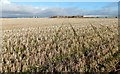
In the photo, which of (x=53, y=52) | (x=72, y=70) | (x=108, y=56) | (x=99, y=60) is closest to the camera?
(x=72, y=70)

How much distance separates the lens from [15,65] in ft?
20.7

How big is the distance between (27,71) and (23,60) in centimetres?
91

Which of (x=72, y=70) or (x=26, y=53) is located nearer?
Result: (x=72, y=70)

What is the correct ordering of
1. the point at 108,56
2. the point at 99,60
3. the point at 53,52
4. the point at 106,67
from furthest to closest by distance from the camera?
the point at 53,52 < the point at 108,56 < the point at 99,60 < the point at 106,67

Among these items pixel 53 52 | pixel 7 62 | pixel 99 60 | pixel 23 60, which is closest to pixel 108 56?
pixel 99 60

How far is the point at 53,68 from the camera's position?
227 inches

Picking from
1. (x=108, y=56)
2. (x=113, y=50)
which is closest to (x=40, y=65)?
(x=108, y=56)

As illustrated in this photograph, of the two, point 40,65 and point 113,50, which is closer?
point 40,65

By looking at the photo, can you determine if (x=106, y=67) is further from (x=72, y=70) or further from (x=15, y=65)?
(x=15, y=65)

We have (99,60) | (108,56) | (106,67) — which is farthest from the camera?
(108,56)

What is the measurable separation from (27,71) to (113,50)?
3461 mm

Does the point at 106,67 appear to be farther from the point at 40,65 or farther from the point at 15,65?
the point at 15,65

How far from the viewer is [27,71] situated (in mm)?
5812

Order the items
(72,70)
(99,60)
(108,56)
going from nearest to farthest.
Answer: (72,70), (99,60), (108,56)
